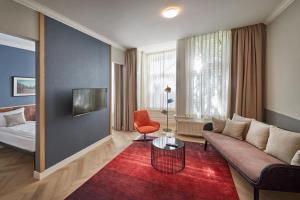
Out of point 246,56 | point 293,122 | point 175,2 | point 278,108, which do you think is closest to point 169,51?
point 246,56

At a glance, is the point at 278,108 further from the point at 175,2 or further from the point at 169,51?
the point at 169,51

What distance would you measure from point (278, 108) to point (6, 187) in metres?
4.49

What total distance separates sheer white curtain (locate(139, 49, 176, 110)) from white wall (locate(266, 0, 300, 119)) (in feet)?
9.08

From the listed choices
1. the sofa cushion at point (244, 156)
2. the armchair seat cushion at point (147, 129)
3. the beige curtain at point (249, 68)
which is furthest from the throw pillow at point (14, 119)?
the beige curtain at point (249, 68)

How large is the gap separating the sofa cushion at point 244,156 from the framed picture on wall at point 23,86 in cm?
502

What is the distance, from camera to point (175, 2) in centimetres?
227

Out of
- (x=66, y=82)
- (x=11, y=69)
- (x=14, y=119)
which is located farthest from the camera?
(x=11, y=69)

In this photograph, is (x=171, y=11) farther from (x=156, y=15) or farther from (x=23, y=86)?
(x=23, y=86)

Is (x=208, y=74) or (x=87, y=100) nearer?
(x=87, y=100)

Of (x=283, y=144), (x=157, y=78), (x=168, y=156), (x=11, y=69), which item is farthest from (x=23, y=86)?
(x=283, y=144)

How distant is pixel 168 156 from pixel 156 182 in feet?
2.92

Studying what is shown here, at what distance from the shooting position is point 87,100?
121 inches

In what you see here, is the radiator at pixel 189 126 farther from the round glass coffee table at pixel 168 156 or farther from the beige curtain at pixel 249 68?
the round glass coffee table at pixel 168 156

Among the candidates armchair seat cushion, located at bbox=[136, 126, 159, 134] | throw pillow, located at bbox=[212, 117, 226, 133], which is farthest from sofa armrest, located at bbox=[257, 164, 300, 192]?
armchair seat cushion, located at bbox=[136, 126, 159, 134]
